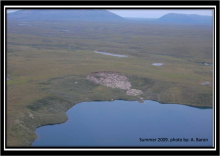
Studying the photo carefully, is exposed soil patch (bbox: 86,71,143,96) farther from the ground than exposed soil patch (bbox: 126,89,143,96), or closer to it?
farther from the ground

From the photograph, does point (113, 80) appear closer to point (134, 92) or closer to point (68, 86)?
point (134, 92)

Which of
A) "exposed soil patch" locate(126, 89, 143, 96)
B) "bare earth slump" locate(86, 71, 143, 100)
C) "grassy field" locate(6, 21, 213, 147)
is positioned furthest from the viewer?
"bare earth slump" locate(86, 71, 143, 100)

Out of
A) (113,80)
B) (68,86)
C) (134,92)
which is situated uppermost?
(113,80)

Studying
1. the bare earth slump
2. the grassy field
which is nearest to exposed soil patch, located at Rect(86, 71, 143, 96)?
the bare earth slump

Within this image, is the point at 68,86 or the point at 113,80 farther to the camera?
the point at 113,80

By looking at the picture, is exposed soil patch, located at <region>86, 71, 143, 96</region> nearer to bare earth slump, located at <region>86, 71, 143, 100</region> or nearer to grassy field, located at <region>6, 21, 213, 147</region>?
bare earth slump, located at <region>86, 71, 143, 100</region>

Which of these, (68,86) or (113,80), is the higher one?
(113,80)

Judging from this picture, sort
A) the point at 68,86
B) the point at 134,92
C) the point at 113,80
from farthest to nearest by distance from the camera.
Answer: the point at 113,80
the point at 68,86
the point at 134,92

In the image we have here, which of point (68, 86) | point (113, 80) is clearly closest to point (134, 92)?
point (113, 80)
